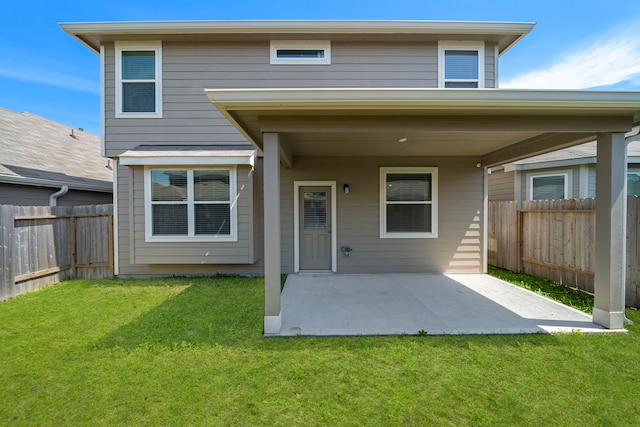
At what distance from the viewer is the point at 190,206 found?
5668 millimetres

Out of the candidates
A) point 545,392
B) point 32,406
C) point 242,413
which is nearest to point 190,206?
point 32,406

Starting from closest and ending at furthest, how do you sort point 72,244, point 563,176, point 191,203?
point 191,203 < point 72,244 < point 563,176

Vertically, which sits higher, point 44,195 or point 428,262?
point 44,195

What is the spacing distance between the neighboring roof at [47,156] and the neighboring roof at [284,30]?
3271 mm

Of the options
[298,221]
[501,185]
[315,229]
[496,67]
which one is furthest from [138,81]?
[501,185]

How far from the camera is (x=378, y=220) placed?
621 centimetres

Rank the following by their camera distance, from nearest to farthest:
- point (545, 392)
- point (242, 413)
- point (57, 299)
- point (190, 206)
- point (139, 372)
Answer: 1. point (242, 413)
2. point (545, 392)
3. point (139, 372)
4. point (57, 299)
5. point (190, 206)

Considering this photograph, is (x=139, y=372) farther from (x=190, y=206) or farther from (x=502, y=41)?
(x=502, y=41)

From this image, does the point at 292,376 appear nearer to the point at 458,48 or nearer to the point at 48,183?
the point at 458,48

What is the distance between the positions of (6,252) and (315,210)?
5563 millimetres

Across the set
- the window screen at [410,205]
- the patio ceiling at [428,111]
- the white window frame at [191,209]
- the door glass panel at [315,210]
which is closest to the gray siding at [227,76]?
the white window frame at [191,209]

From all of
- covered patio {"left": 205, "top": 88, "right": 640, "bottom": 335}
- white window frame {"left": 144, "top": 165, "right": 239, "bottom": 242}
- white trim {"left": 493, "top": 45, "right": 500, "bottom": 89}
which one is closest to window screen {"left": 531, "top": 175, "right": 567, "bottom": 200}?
white trim {"left": 493, "top": 45, "right": 500, "bottom": 89}

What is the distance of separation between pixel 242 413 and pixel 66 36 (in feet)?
26.7

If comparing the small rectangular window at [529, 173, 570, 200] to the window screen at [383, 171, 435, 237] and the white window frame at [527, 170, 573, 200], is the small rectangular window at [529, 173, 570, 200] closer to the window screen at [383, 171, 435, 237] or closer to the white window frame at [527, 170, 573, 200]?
the white window frame at [527, 170, 573, 200]
